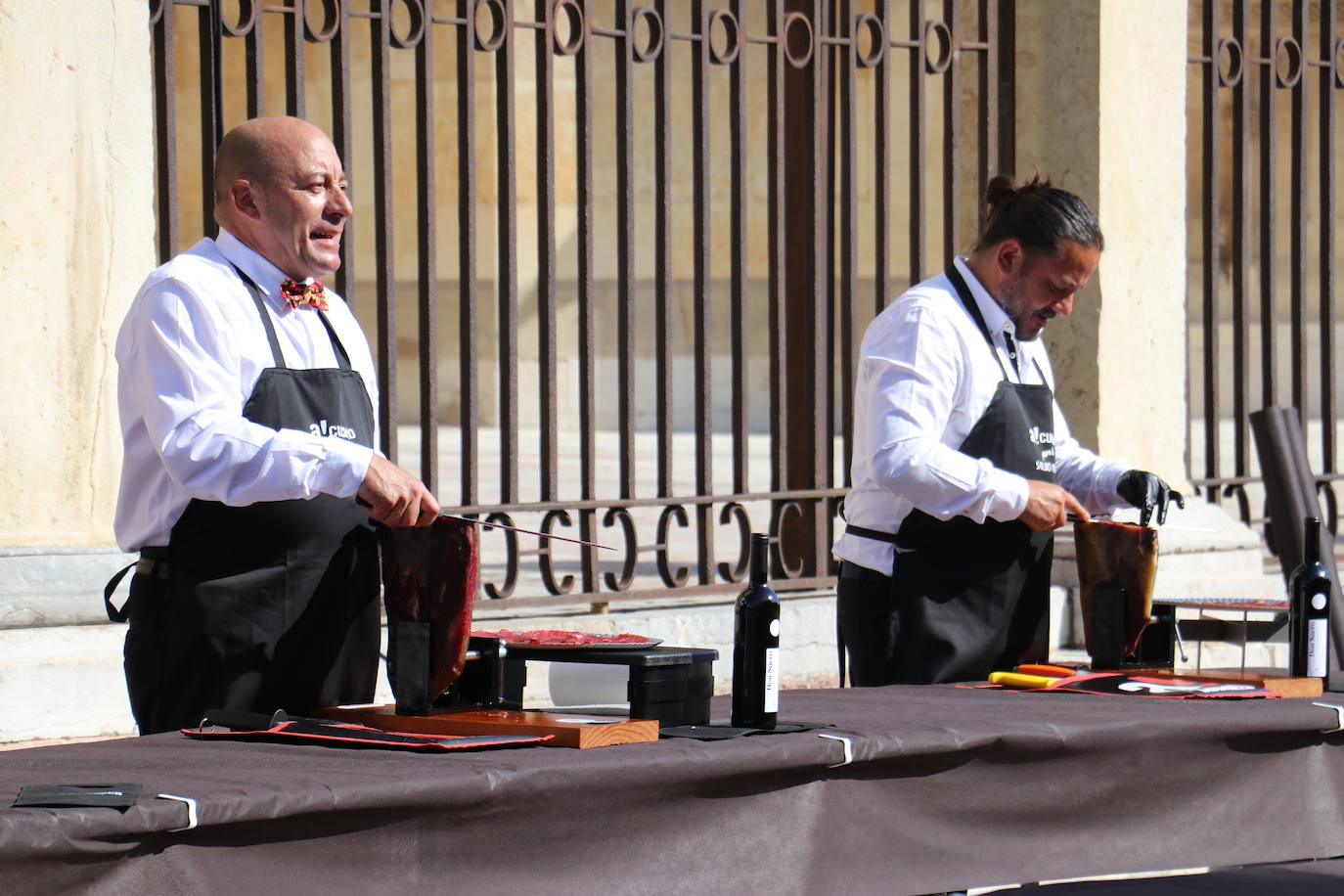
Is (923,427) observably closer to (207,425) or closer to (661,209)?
(207,425)

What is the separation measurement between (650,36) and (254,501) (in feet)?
12.9

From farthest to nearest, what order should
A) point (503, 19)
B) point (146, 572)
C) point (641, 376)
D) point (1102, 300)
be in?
point (641, 376) < point (1102, 300) < point (503, 19) < point (146, 572)

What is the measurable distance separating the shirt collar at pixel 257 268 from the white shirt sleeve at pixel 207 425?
144mm

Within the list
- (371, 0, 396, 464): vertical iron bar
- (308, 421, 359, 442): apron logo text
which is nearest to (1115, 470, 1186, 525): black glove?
(308, 421, 359, 442): apron logo text

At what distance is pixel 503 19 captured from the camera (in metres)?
6.15

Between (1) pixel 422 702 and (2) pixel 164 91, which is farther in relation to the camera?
(2) pixel 164 91

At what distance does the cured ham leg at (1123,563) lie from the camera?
3.65 meters

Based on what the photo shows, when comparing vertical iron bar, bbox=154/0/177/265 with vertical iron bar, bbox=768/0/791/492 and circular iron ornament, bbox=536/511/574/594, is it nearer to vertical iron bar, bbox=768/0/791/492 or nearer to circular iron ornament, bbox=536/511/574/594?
circular iron ornament, bbox=536/511/574/594

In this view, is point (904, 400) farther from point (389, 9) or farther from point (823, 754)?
point (389, 9)

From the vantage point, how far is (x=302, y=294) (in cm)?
318

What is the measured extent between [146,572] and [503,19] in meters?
3.31

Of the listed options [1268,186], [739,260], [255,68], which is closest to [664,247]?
[739,260]

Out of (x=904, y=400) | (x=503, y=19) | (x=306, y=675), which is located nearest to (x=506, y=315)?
(x=503, y=19)

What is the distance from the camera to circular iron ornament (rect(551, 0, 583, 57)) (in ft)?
20.5
